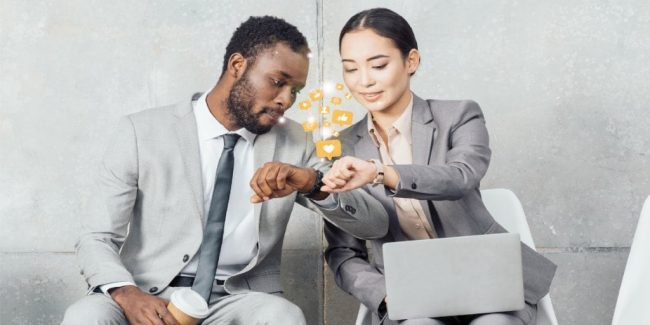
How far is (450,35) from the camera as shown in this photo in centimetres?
395

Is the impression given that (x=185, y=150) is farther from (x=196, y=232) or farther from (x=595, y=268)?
(x=595, y=268)

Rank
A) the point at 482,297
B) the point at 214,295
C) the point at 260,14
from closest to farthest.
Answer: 1. the point at 482,297
2. the point at 214,295
3. the point at 260,14

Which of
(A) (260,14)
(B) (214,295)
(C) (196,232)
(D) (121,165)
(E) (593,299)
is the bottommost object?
(E) (593,299)

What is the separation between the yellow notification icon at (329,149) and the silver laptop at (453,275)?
0.66 metres

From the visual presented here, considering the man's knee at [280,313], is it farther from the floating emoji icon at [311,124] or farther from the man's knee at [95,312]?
the floating emoji icon at [311,124]

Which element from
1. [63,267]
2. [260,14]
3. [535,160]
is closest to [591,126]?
[535,160]

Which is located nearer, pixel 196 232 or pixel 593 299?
pixel 196 232

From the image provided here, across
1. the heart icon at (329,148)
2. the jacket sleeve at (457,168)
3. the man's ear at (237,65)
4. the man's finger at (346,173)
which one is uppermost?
the man's ear at (237,65)

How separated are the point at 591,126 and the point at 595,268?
599 mm

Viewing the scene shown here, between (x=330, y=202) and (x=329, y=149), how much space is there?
0.32 metres

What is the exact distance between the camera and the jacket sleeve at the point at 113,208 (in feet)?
9.46

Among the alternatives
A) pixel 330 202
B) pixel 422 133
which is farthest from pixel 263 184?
pixel 422 133

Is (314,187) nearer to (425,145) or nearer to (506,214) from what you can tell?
(425,145)

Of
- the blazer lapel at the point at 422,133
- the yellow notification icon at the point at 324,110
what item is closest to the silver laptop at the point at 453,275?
the blazer lapel at the point at 422,133
